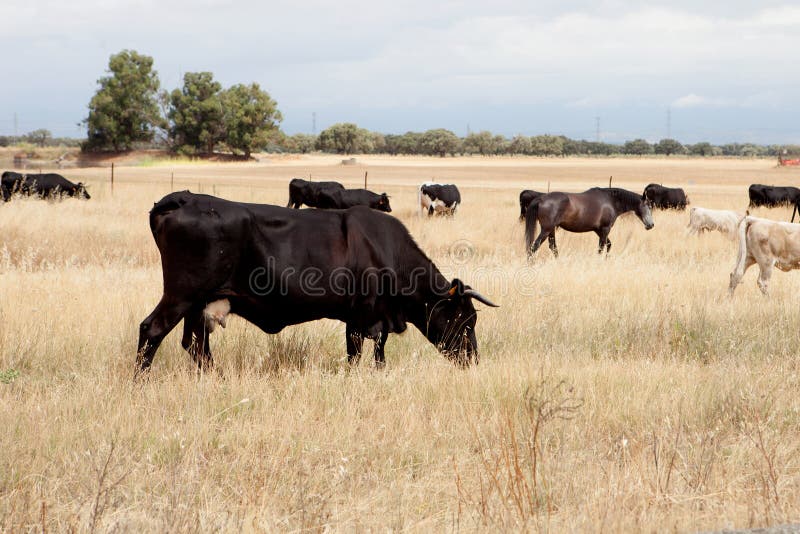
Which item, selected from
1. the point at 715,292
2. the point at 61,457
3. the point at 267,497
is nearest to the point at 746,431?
the point at 267,497

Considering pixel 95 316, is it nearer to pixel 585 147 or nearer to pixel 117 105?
pixel 117 105

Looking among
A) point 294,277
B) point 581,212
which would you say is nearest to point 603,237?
point 581,212

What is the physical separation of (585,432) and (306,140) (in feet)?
441

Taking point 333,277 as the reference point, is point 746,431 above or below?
below

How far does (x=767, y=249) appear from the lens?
1060 cm

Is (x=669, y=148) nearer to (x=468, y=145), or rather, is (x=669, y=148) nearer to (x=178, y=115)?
(x=468, y=145)

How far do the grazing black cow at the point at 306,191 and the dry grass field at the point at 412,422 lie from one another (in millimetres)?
14889

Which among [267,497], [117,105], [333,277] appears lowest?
[267,497]

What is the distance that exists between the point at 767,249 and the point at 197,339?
8.14m

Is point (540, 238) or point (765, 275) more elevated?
point (540, 238)

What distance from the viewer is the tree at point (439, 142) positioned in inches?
5236

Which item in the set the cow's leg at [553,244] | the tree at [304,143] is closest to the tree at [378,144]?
the tree at [304,143]

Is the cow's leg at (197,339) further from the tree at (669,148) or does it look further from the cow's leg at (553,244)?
the tree at (669,148)

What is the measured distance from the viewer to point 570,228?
16359 millimetres
